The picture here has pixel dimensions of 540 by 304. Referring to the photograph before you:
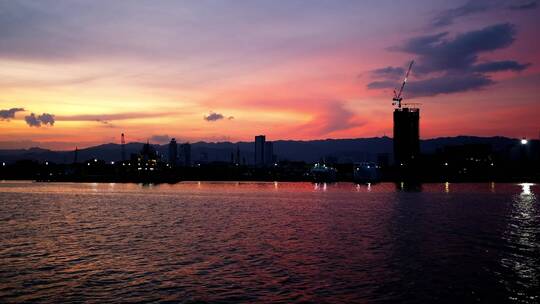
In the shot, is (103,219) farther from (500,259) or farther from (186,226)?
(500,259)

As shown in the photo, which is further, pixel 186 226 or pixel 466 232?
pixel 186 226

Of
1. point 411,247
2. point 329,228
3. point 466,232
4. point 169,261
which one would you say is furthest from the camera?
point 329,228

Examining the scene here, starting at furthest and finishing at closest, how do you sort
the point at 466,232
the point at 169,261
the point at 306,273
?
the point at 466,232
the point at 169,261
the point at 306,273

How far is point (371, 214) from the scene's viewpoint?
98.3 meters

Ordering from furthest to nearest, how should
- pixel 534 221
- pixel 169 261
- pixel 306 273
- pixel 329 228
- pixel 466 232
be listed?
pixel 534 221
pixel 329 228
pixel 466 232
pixel 169 261
pixel 306 273

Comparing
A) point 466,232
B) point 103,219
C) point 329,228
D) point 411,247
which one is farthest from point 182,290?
point 103,219

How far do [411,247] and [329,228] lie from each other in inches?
803

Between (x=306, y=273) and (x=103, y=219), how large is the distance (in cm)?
5752

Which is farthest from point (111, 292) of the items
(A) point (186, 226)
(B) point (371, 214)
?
(B) point (371, 214)

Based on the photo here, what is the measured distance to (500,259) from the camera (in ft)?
154

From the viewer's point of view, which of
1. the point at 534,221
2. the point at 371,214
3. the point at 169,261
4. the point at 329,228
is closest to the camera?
the point at 169,261

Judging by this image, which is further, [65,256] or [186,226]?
[186,226]

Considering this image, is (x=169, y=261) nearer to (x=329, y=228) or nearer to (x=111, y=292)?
(x=111, y=292)

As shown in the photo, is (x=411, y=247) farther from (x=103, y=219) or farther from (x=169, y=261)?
(x=103, y=219)
